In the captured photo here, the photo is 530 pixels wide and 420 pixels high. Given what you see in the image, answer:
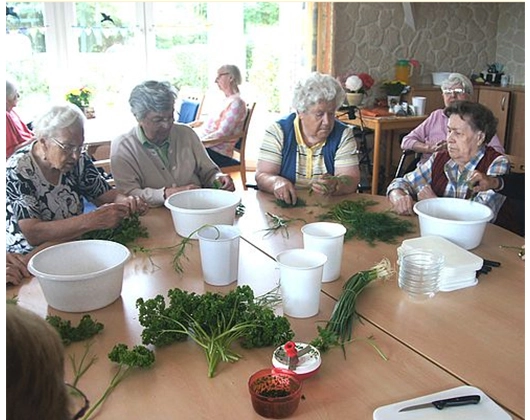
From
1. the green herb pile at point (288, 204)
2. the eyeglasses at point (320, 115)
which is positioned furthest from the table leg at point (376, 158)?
the green herb pile at point (288, 204)

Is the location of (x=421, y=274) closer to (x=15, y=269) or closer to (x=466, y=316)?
(x=466, y=316)

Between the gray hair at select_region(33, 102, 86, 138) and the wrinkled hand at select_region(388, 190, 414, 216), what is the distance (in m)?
1.23

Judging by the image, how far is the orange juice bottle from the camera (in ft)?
17.7

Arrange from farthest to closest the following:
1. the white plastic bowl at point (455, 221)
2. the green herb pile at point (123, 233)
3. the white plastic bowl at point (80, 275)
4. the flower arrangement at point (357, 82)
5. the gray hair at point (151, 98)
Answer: the flower arrangement at point (357, 82) → the gray hair at point (151, 98) → the green herb pile at point (123, 233) → the white plastic bowl at point (455, 221) → the white plastic bowl at point (80, 275)

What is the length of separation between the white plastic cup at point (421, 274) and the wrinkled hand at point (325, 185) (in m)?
0.88

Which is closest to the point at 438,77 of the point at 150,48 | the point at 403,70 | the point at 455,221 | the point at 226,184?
the point at 403,70

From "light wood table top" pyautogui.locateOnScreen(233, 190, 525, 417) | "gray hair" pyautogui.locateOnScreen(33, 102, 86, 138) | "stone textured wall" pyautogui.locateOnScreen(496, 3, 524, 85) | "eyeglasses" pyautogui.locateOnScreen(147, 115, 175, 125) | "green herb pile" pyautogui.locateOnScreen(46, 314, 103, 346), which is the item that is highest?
"stone textured wall" pyautogui.locateOnScreen(496, 3, 524, 85)

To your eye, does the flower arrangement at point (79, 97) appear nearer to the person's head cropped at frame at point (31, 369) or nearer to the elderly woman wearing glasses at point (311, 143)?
the elderly woman wearing glasses at point (311, 143)

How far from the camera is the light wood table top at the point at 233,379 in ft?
3.70

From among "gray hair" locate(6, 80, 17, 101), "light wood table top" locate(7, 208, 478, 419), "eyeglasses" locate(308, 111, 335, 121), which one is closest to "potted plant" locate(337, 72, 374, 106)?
"eyeglasses" locate(308, 111, 335, 121)

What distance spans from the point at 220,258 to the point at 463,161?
52.0 inches

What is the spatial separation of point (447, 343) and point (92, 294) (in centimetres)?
86

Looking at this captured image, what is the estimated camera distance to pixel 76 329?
137 cm

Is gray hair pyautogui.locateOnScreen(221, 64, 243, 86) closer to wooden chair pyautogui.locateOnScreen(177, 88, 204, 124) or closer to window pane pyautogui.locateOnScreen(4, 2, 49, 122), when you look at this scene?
wooden chair pyautogui.locateOnScreen(177, 88, 204, 124)
